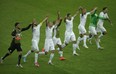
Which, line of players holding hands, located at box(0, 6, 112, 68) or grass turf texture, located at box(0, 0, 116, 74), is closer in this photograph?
line of players holding hands, located at box(0, 6, 112, 68)

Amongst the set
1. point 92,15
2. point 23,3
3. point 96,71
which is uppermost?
point 23,3

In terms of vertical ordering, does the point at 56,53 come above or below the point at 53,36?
below

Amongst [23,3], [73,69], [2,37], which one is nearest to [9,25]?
[2,37]

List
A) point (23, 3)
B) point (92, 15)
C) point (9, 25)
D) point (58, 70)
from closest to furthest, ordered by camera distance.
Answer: point (58, 70)
point (92, 15)
point (9, 25)
point (23, 3)

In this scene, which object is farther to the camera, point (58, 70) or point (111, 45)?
point (111, 45)

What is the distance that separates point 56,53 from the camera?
92.4ft

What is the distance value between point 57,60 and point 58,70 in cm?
219

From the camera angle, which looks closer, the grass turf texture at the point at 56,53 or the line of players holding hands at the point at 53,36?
the line of players holding hands at the point at 53,36

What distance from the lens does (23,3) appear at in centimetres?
4134

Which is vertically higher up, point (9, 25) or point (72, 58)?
point (9, 25)

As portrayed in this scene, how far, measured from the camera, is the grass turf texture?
24.5 meters

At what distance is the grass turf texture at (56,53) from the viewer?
24484 mm

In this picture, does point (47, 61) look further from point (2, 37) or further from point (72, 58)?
point (2, 37)

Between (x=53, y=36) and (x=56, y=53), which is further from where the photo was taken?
(x=56, y=53)
